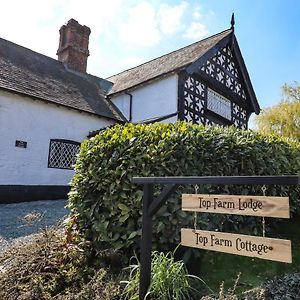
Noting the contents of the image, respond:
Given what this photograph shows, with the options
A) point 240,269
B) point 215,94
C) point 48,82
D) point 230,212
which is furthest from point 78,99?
point 230,212

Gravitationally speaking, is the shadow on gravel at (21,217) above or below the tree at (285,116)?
below

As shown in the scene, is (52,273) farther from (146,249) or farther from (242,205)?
(242,205)

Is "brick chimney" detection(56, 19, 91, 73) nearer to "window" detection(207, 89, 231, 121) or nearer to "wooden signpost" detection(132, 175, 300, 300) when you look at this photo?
"window" detection(207, 89, 231, 121)

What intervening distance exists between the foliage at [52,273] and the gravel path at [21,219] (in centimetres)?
42

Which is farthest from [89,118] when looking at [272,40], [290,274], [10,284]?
[290,274]

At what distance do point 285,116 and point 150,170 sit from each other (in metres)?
18.9

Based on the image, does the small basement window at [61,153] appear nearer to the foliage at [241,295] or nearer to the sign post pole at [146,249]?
the sign post pole at [146,249]

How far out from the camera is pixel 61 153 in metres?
11.6

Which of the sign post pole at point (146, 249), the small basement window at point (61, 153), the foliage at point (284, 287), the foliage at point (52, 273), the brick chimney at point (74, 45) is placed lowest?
the foliage at point (52, 273)

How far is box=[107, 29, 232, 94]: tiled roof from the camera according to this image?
Answer: 42.8 feet

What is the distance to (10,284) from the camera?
3004 mm

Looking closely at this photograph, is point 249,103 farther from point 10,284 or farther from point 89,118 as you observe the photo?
point 10,284

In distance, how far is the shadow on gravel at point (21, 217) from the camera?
5.45 metres

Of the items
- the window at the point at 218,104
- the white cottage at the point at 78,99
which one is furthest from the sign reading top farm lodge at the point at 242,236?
the window at the point at 218,104
